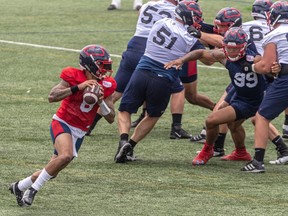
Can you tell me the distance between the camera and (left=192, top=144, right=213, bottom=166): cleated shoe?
12.4 metres

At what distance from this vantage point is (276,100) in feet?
38.9

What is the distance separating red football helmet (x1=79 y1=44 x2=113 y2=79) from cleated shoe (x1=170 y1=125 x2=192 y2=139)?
149 inches

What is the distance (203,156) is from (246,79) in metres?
1.08

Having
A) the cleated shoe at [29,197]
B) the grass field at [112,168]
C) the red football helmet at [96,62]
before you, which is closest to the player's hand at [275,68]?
the grass field at [112,168]

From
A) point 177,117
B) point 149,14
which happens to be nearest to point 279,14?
point 149,14

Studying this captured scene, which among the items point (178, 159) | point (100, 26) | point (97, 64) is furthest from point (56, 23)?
point (97, 64)

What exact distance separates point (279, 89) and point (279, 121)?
137 inches

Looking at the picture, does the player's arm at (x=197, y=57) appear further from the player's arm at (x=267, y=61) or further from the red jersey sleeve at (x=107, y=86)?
the red jersey sleeve at (x=107, y=86)

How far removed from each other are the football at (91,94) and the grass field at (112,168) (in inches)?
39.0

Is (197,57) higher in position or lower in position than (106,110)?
lower

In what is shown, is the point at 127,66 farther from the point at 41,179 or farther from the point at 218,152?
the point at 41,179

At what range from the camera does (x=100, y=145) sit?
527 inches

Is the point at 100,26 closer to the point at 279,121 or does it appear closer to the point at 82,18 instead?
the point at 82,18

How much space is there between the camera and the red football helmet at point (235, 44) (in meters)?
11.8
